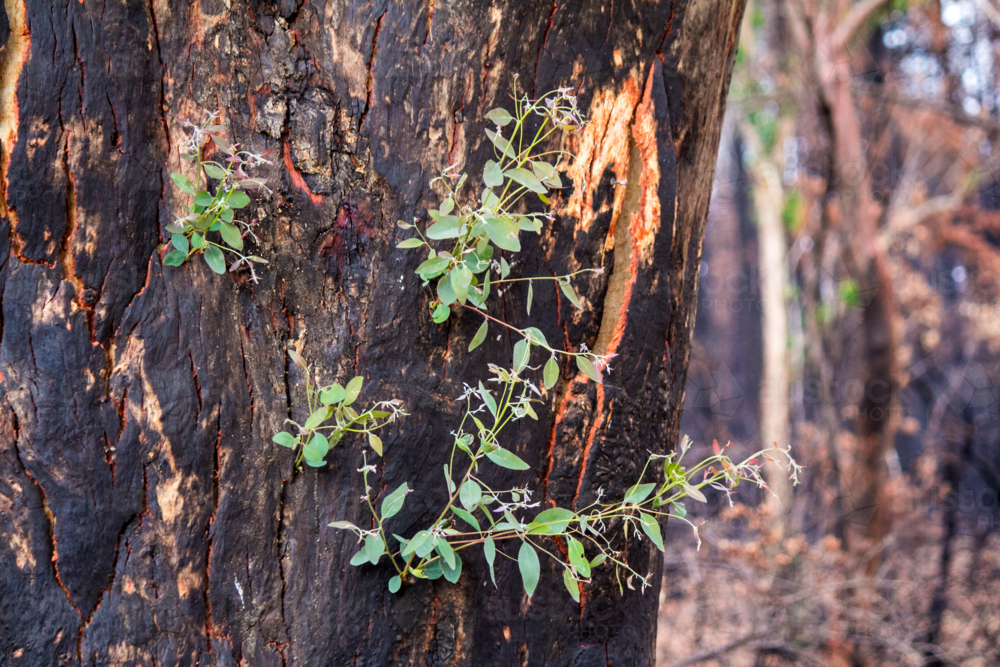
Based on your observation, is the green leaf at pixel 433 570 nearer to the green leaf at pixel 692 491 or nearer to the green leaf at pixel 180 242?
the green leaf at pixel 692 491

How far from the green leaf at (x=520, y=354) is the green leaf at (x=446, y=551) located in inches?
11.7

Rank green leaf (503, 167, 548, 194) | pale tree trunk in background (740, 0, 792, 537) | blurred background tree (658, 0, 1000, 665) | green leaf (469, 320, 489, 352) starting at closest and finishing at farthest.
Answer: green leaf (503, 167, 548, 194), green leaf (469, 320, 489, 352), blurred background tree (658, 0, 1000, 665), pale tree trunk in background (740, 0, 792, 537)

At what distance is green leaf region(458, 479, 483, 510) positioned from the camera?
3.37ft

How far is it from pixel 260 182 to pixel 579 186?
0.54 metres

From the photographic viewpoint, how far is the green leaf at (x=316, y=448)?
3.51 feet

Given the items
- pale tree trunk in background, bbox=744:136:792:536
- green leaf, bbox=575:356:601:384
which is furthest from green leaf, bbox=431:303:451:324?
pale tree trunk in background, bbox=744:136:792:536

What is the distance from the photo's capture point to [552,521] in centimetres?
109

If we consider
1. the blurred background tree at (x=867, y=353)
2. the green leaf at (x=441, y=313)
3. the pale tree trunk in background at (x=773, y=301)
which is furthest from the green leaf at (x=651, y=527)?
the pale tree trunk in background at (x=773, y=301)

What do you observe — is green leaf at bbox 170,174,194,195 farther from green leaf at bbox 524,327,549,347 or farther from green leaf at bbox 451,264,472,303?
green leaf at bbox 524,327,549,347

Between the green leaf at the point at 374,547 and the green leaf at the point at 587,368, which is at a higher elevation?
the green leaf at the point at 587,368

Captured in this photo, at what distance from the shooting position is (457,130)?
1118mm

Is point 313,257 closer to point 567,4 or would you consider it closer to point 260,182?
point 260,182

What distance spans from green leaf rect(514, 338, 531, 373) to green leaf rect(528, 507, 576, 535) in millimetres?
245

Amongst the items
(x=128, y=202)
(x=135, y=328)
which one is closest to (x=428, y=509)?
(x=135, y=328)
